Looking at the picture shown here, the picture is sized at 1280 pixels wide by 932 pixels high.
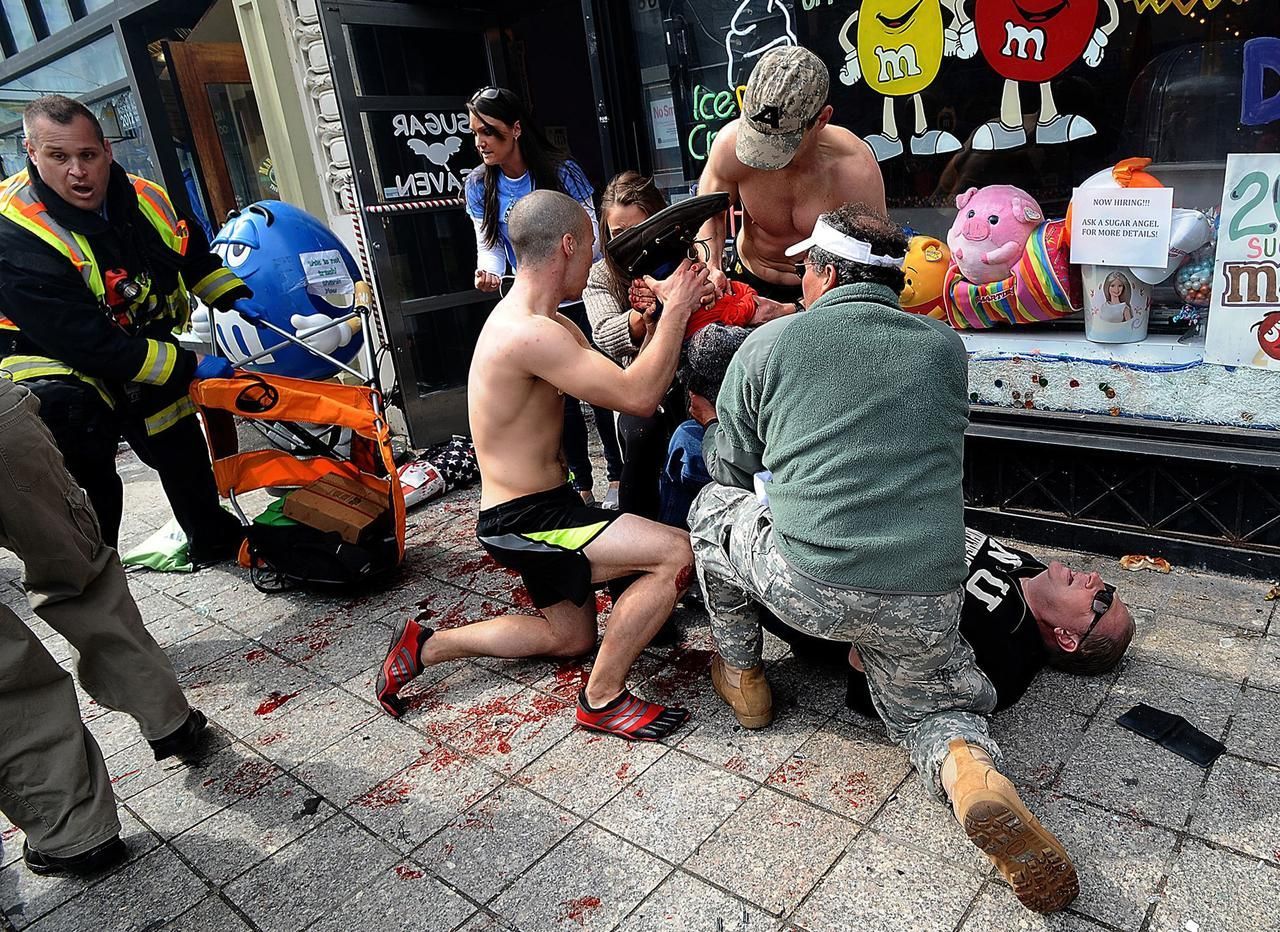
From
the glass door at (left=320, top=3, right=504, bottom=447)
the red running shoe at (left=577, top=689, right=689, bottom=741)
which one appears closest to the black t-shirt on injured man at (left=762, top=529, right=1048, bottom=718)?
the red running shoe at (left=577, top=689, right=689, bottom=741)

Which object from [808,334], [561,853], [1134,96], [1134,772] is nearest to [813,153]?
[1134,96]

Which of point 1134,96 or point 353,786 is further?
point 1134,96

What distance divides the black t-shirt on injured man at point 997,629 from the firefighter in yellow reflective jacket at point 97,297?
317 centimetres

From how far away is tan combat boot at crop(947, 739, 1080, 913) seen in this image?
1900 mm

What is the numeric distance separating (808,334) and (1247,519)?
2180mm

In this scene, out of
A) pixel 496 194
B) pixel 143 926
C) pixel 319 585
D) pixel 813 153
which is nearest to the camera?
pixel 143 926

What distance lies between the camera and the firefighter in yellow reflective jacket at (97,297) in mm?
3541

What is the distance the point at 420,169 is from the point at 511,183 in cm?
164

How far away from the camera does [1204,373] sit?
3.20 metres

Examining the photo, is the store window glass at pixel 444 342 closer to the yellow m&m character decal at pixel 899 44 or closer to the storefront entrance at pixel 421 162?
the storefront entrance at pixel 421 162

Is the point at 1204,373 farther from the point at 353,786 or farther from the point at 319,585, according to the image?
the point at 319,585

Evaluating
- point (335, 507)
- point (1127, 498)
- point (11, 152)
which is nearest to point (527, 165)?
point (335, 507)

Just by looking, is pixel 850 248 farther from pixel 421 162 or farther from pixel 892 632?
pixel 421 162

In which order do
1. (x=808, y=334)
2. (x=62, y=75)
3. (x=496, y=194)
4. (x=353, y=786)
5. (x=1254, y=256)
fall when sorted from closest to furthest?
(x=808, y=334) < (x=353, y=786) < (x=1254, y=256) < (x=496, y=194) < (x=62, y=75)
